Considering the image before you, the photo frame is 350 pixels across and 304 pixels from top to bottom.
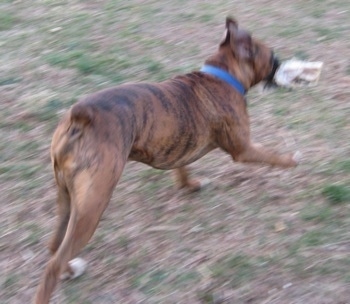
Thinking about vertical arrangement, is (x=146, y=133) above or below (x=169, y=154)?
above

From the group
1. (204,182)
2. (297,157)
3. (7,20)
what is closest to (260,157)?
(297,157)

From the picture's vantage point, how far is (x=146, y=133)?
4242 millimetres

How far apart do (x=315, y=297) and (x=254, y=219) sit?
926mm

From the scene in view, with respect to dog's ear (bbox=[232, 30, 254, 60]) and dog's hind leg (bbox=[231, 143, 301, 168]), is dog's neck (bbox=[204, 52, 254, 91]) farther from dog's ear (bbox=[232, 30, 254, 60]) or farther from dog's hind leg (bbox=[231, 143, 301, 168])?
dog's hind leg (bbox=[231, 143, 301, 168])

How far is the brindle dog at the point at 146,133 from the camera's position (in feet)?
12.6

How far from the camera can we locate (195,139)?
15.4 feet

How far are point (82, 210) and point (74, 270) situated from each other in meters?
0.71

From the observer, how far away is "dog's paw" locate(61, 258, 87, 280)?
4.34 meters

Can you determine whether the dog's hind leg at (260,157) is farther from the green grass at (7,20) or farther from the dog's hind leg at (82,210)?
the green grass at (7,20)

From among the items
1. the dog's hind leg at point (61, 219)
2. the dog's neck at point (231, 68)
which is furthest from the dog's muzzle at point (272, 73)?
the dog's hind leg at point (61, 219)

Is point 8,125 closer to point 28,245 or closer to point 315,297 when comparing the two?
point 28,245

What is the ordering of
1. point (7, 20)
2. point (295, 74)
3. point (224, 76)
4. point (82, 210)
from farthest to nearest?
point (7, 20), point (295, 74), point (224, 76), point (82, 210)

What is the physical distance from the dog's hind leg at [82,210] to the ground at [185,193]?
1.29ft

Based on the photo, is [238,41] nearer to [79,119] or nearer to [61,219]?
[79,119]
